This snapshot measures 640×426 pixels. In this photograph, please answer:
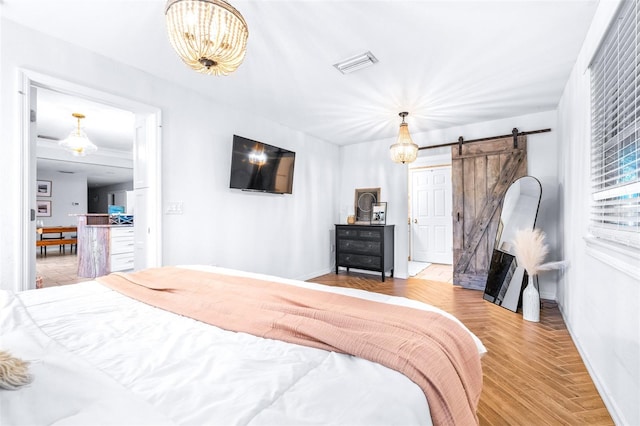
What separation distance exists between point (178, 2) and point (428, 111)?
313 cm

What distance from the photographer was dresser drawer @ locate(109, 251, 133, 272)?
4.80 metres

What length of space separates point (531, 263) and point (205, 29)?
3375 mm

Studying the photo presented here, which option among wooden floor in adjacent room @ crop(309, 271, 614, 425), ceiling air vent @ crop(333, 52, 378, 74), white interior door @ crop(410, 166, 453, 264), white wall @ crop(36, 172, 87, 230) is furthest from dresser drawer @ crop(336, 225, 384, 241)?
white wall @ crop(36, 172, 87, 230)

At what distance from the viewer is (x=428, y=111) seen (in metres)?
3.64

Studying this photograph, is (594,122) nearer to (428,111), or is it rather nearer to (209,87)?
(428,111)

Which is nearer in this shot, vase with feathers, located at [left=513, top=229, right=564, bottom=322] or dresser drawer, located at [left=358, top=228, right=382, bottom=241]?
vase with feathers, located at [left=513, top=229, right=564, bottom=322]

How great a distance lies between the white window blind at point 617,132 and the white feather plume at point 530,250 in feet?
3.11

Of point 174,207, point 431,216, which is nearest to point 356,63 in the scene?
point 174,207

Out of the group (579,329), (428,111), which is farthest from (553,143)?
(579,329)

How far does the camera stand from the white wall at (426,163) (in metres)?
3.59

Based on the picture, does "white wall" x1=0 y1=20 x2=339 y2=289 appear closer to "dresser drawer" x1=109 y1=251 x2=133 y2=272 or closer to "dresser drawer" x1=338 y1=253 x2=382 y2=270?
"dresser drawer" x1=338 y1=253 x2=382 y2=270

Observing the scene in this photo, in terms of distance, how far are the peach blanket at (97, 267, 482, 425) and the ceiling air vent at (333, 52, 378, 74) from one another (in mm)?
1968

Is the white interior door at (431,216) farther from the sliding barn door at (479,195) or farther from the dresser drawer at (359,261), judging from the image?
the dresser drawer at (359,261)

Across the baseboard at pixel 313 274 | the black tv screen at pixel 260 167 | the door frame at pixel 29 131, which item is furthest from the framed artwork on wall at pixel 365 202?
the door frame at pixel 29 131
